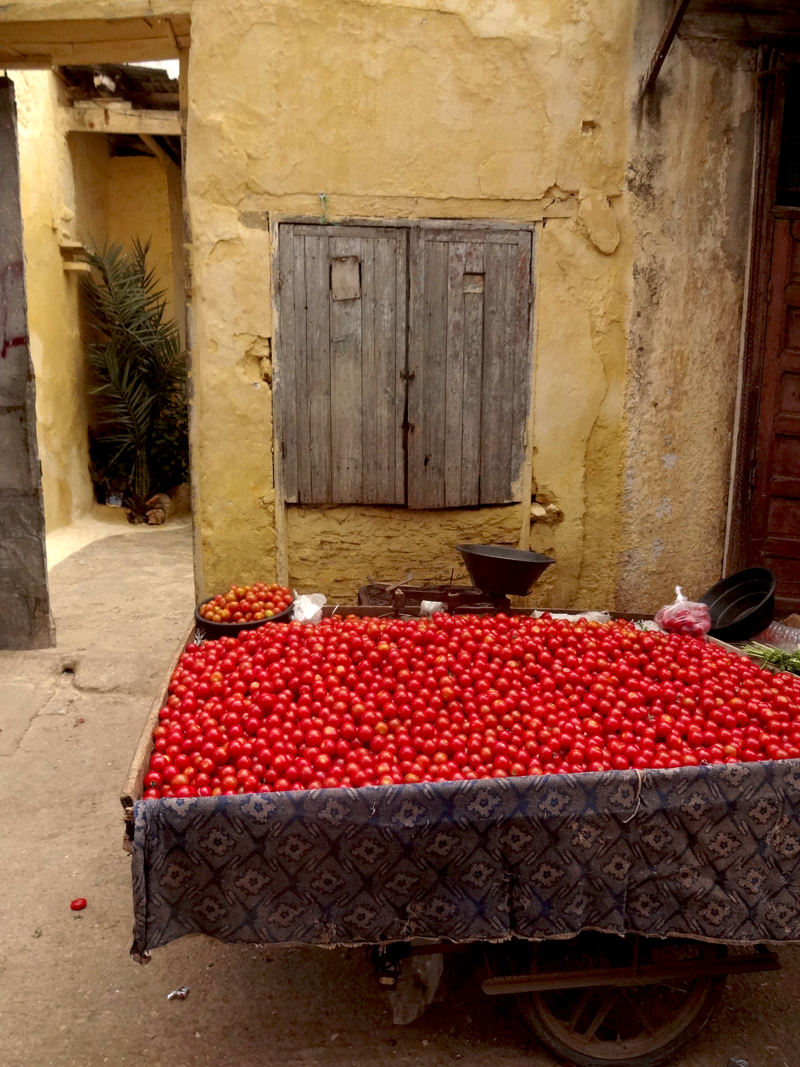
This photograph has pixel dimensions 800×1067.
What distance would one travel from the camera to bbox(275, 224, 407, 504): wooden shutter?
4820 millimetres

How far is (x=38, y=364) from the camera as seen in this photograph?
7.92m

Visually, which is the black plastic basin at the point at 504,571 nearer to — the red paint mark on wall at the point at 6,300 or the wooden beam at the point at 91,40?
the red paint mark on wall at the point at 6,300

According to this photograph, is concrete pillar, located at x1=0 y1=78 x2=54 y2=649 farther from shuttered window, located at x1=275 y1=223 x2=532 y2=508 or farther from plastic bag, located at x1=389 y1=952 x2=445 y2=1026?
plastic bag, located at x1=389 y1=952 x2=445 y2=1026

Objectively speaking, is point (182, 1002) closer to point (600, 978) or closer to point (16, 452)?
point (600, 978)

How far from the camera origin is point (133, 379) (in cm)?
948

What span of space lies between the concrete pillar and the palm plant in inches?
169

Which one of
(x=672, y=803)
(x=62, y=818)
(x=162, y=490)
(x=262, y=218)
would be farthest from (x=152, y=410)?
(x=672, y=803)

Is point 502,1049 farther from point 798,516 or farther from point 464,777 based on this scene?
point 798,516

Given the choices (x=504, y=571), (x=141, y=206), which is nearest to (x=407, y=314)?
(x=504, y=571)

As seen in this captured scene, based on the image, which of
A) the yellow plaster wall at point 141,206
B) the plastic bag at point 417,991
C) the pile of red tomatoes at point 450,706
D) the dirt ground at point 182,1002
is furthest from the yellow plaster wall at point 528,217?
the yellow plaster wall at point 141,206

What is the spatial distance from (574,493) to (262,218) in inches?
101

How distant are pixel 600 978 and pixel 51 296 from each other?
325 inches

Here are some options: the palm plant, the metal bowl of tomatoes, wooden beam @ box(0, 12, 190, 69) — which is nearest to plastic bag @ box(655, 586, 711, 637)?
the metal bowl of tomatoes

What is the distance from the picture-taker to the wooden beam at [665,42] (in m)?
4.22
